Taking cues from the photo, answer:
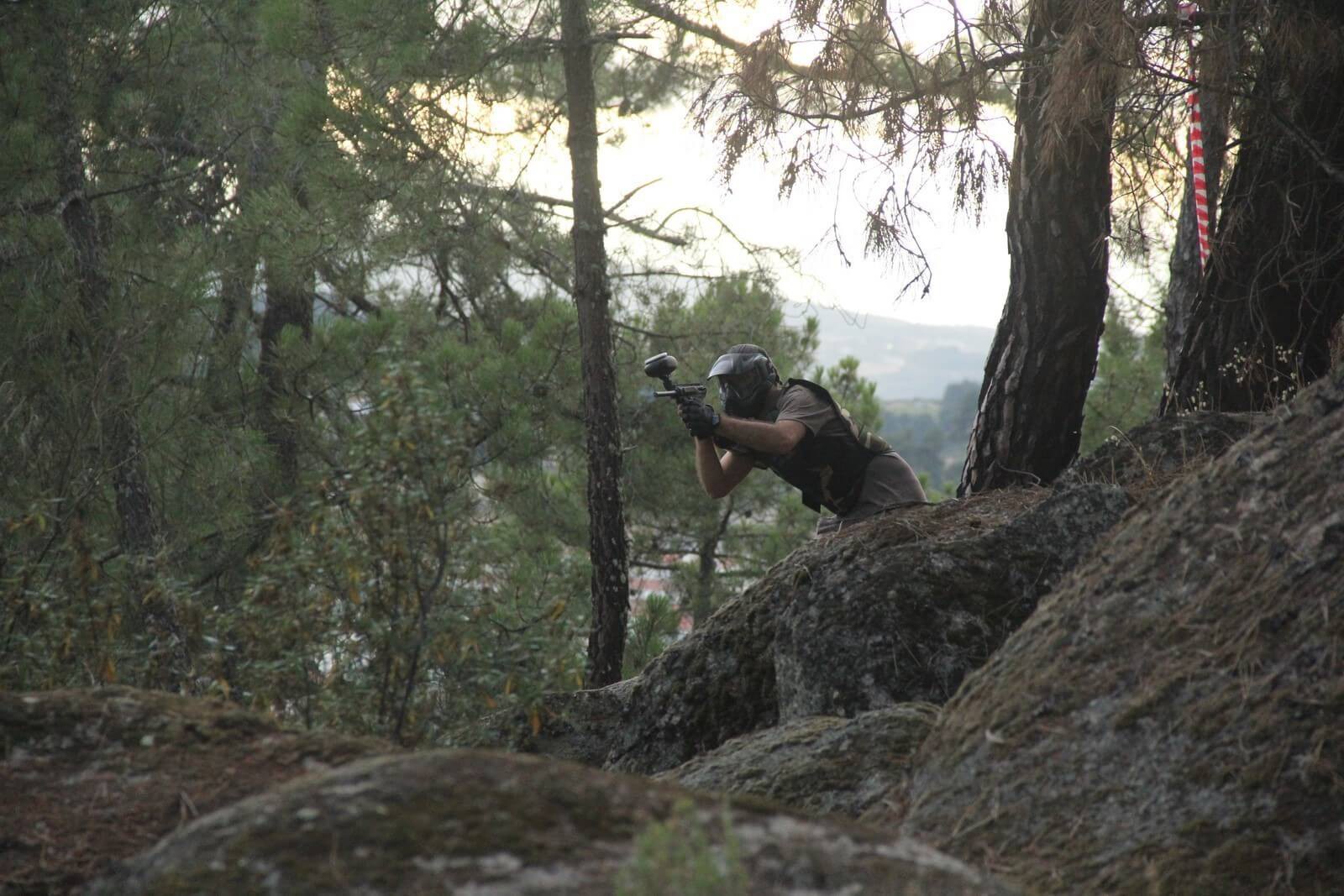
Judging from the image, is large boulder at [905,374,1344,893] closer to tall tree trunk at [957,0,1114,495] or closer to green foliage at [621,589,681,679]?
tall tree trunk at [957,0,1114,495]

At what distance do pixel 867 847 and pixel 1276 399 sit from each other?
3.49 meters

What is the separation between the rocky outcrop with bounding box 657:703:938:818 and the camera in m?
2.69

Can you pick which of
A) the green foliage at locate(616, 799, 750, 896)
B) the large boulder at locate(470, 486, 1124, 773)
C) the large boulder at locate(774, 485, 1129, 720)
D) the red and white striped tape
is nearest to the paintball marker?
the large boulder at locate(470, 486, 1124, 773)

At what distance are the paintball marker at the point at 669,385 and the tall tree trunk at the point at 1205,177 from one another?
7.04 feet

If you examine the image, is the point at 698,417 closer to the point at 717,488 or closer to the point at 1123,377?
the point at 717,488

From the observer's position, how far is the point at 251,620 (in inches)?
122

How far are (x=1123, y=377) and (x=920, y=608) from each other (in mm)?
11305

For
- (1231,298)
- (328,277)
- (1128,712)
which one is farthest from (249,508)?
(1128,712)

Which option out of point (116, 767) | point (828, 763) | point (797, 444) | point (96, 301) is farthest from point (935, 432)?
point (116, 767)

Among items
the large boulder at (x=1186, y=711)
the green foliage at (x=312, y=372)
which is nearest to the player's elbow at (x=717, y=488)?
the green foliage at (x=312, y=372)

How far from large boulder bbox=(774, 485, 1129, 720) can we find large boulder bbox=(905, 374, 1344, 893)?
0.94m

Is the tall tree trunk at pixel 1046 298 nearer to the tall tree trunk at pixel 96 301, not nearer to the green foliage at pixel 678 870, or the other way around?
the green foliage at pixel 678 870

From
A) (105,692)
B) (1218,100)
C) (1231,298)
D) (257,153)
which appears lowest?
(105,692)

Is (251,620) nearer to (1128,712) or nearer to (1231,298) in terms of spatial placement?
(1128,712)
